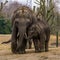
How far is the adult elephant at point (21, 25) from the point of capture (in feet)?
39.5

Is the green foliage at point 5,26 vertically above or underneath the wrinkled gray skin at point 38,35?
underneath

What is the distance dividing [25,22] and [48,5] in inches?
459

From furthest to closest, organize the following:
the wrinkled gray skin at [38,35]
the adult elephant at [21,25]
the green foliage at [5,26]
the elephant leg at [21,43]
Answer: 1. the green foliage at [5,26]
2. the wrinkled gray skin at [38,35]
3. the adult elephant at [21,25]
4. the elephant leg at [21,43]

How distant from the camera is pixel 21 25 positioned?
12.2 meters

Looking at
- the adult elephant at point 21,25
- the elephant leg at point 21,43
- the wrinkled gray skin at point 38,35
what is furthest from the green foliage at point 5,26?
the elephant leg at point 21,43

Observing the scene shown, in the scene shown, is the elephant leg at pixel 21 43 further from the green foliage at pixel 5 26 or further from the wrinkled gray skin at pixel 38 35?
the green foliage at pixel 5 26

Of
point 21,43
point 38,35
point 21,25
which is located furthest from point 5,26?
point 21,43

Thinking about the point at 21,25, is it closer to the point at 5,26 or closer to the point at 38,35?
the point at 38,35

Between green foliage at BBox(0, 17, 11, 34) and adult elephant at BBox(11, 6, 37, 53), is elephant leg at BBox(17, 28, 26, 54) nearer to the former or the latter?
adult elephant at BBox(11, 6, 37, 53)

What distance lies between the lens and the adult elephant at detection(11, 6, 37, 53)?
39.5ft

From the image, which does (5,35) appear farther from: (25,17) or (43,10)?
(25,17)

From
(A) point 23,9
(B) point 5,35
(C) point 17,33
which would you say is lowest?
(B) point 5,35

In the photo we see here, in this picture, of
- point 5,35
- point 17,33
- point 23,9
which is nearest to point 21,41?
point 17,33

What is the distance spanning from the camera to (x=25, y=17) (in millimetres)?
12375
